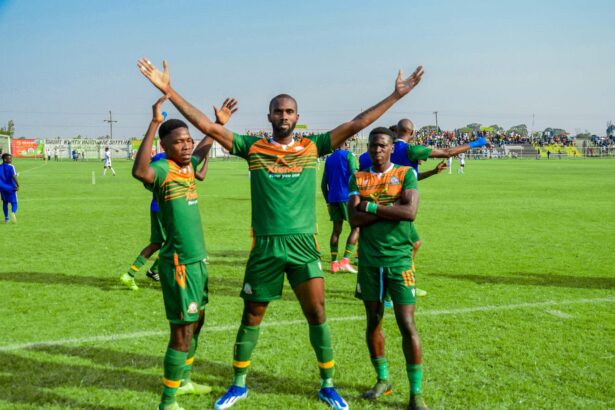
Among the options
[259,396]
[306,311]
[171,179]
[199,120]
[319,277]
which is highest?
[199,120]

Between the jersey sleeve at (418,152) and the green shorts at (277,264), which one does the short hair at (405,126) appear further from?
the green shorts at (277,264)

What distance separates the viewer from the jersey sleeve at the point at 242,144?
4598 millimetres

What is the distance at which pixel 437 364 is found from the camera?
539 centimetres

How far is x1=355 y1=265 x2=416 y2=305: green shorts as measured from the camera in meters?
4.57

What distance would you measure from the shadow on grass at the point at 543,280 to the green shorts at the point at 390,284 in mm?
4562

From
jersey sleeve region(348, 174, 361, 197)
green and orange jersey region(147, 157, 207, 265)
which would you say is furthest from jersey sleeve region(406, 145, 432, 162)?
green and orange jersey region(147, 157, 207, 265)

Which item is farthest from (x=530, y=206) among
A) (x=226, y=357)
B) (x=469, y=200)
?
(x=226, y=357)

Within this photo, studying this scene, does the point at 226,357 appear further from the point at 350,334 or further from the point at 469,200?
the point at 469,200

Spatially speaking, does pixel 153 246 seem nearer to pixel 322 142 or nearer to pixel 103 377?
pixel 103 377

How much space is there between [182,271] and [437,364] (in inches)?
107

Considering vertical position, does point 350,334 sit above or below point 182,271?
below

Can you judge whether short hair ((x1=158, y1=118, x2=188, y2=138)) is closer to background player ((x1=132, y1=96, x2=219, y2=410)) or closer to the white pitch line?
background player ((x1=132, y1=96, x2=219, y2=410))

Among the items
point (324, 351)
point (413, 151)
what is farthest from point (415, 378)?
point (413, 151)

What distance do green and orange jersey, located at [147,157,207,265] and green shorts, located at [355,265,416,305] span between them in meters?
1.41
